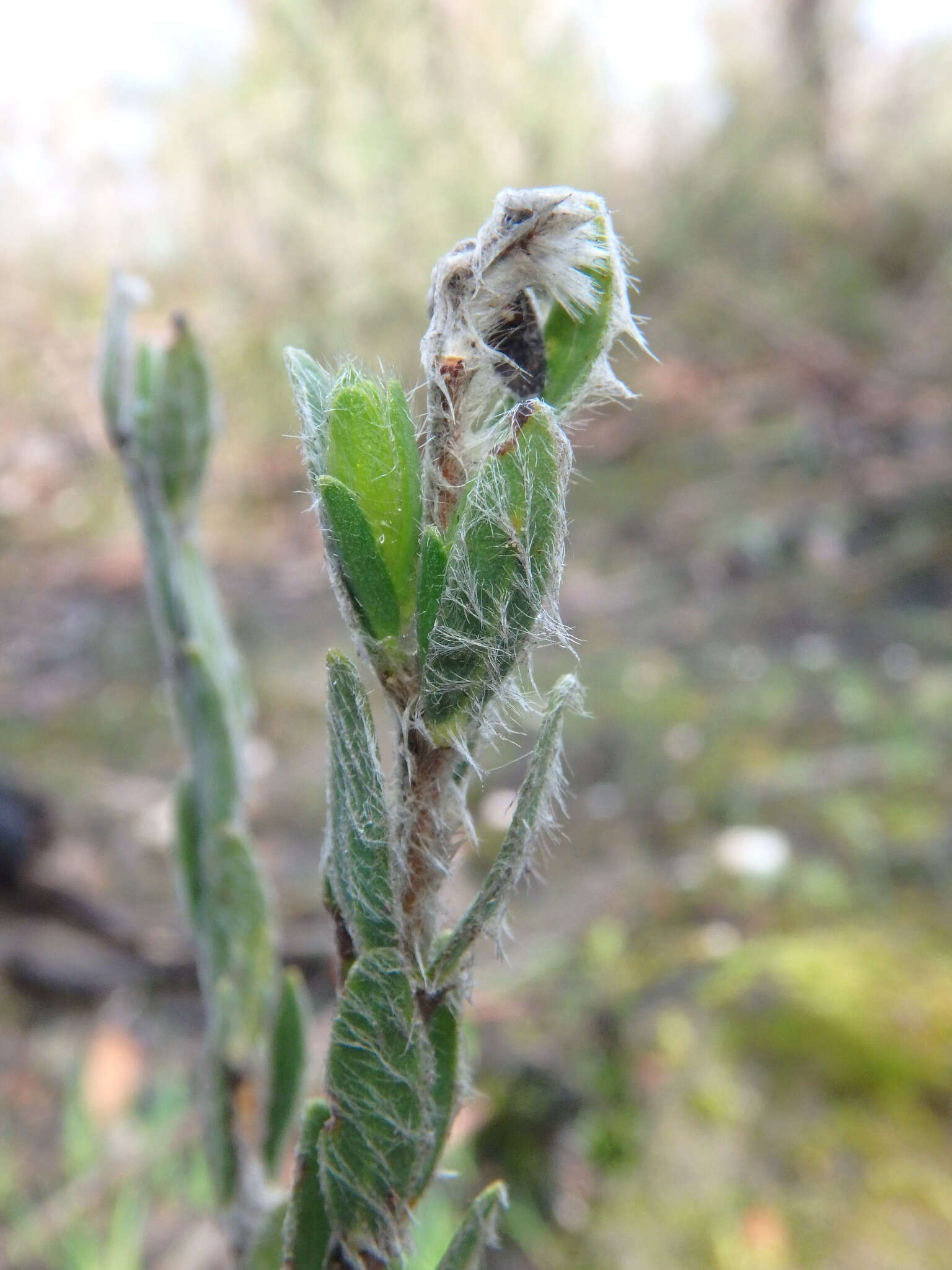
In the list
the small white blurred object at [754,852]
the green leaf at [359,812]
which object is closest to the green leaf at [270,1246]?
the green leaf at [359,812]

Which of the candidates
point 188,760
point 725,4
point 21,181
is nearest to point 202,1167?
point 188,760

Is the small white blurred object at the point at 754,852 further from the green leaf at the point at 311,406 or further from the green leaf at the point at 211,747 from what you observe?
the green leaf at the point at 311,406

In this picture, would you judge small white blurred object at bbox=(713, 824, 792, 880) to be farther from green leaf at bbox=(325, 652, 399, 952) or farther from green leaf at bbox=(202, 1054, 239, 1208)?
green leaf at bbox=(325, 652, 399, 952)

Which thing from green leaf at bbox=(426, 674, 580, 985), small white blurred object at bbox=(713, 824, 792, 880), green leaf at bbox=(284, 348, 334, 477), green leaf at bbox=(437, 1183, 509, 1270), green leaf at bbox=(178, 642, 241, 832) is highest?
green leaf at bbox=(284, 348, 334, 477)

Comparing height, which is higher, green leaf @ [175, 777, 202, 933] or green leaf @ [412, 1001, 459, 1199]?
green leaf @ [412, 1001, 459, 1199]

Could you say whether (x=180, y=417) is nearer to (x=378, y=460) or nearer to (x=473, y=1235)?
(x=378, y=460)

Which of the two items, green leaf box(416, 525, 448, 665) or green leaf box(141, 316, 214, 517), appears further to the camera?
green leaf box(141, 316, 214, 517)

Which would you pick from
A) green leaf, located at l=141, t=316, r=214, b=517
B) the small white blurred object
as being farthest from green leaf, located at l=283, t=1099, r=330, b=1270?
the small white blurred object
